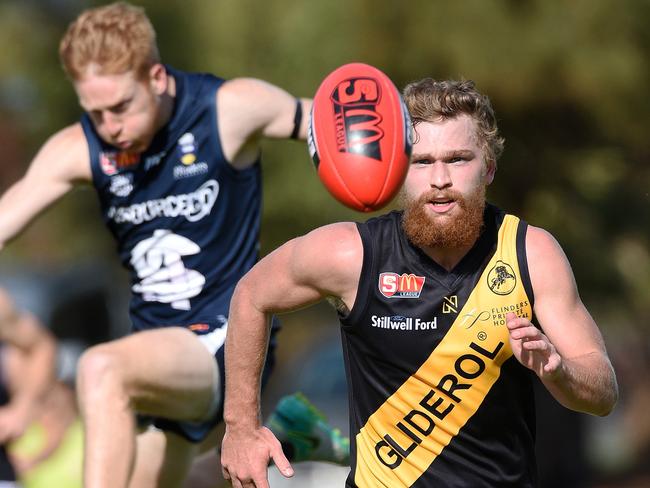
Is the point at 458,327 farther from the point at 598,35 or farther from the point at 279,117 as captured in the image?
the point at 598,35

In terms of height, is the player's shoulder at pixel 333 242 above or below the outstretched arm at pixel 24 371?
above

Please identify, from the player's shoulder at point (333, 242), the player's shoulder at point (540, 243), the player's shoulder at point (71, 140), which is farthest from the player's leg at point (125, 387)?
the player's shoulder at point (540, 243)

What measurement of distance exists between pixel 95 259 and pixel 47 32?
200 centimetres

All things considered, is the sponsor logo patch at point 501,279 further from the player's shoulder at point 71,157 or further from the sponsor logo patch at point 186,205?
the player's shoulder at point 71,157

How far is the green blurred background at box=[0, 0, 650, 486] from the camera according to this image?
9.16m

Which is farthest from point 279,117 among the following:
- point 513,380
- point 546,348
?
point 546,348

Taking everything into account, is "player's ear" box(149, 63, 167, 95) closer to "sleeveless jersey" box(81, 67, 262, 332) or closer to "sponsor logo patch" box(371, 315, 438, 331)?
"sleeveless jersey" box(81, 67, 262, 332)

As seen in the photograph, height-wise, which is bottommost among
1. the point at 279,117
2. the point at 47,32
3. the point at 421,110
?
the point at 47,32

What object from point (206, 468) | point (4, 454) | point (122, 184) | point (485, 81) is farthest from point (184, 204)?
point (485, 81)

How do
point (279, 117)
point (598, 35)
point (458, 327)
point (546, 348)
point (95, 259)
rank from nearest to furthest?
point (546, 348) < point (458, 327) < point (279, 117) < point (598, 35) < point (95, 259)

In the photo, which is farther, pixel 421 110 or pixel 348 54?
pixel 348 54

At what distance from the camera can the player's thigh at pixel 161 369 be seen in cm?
509

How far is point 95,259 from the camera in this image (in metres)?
10.9

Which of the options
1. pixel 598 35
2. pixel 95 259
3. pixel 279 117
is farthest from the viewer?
pixel 95 259
